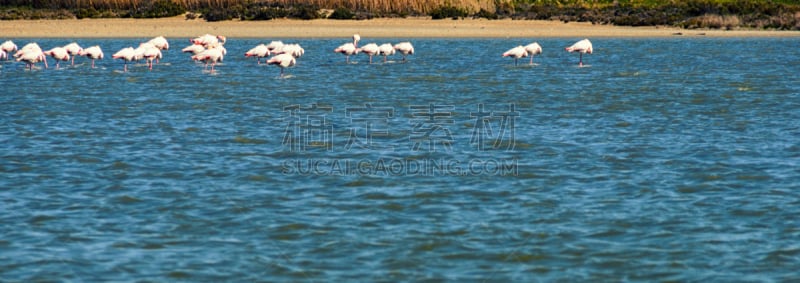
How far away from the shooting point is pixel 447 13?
210 feet

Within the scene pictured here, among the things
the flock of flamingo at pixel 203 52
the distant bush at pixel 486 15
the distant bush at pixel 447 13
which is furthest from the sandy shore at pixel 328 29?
the flock of flamingo at pixel 203 52

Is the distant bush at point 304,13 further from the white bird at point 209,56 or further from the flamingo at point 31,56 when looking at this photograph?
the flamingo at point 31,56

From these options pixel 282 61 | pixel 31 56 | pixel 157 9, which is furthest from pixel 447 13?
pixel 31 56

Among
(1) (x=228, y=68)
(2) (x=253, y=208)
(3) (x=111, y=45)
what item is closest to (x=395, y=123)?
(2) (x=253, y=208)

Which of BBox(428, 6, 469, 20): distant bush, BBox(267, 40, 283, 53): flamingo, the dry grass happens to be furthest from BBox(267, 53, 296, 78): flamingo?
the dry grass

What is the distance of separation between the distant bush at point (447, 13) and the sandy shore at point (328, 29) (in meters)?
1.54

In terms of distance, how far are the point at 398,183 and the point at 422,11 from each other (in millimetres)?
52130

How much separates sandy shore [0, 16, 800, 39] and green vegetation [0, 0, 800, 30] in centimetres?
174

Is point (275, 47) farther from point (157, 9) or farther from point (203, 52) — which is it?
point (157, 9)

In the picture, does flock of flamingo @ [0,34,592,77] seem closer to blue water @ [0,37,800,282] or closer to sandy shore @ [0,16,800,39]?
blue water @ [0,37,800,282]

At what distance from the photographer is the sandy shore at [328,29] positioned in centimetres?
5428

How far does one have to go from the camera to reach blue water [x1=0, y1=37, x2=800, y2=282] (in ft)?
34.1

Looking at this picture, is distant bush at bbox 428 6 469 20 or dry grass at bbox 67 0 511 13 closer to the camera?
distant bush at bbox 428 6 469 20

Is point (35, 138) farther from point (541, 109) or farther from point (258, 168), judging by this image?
point (541, 109)
